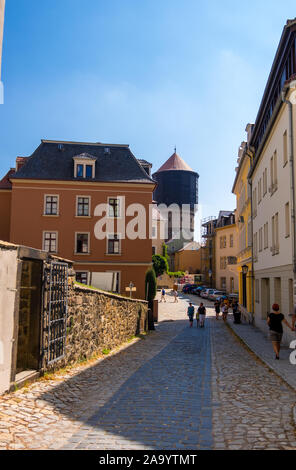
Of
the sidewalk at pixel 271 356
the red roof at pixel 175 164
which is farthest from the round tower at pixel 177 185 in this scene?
the sidewalk at pixel 271 356

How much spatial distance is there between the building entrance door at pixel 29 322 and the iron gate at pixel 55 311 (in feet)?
0.67

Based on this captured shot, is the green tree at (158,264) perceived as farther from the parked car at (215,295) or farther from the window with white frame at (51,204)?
the window with white frame at (51,204)

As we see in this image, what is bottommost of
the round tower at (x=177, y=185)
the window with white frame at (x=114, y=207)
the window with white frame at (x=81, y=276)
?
the window with white frame at (x=81, y=276)

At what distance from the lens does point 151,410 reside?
6516mm

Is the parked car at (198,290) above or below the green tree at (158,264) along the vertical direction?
below

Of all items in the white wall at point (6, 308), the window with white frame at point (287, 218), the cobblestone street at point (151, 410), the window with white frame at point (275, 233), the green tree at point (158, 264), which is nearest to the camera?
the cobblestone street at point (151, 410)

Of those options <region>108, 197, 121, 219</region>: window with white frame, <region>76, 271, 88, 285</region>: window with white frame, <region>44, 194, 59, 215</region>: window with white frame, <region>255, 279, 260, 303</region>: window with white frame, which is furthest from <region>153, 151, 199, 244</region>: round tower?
<region>255, 279, 260, 303</region>: window with white frame

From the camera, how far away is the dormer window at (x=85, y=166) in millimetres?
34844

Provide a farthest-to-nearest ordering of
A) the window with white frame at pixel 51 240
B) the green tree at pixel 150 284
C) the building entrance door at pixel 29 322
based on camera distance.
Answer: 1. the window with white frame at pixel 51 240
2. the green tree at pixel 150 284
3. the building entrance door at pixel 29 322

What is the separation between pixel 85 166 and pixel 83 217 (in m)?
4.29

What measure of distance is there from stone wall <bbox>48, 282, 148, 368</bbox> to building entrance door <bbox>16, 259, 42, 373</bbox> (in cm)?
109

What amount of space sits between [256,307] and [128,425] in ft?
69.2

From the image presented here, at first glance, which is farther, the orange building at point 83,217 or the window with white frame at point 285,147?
the orange building at point 83,217
